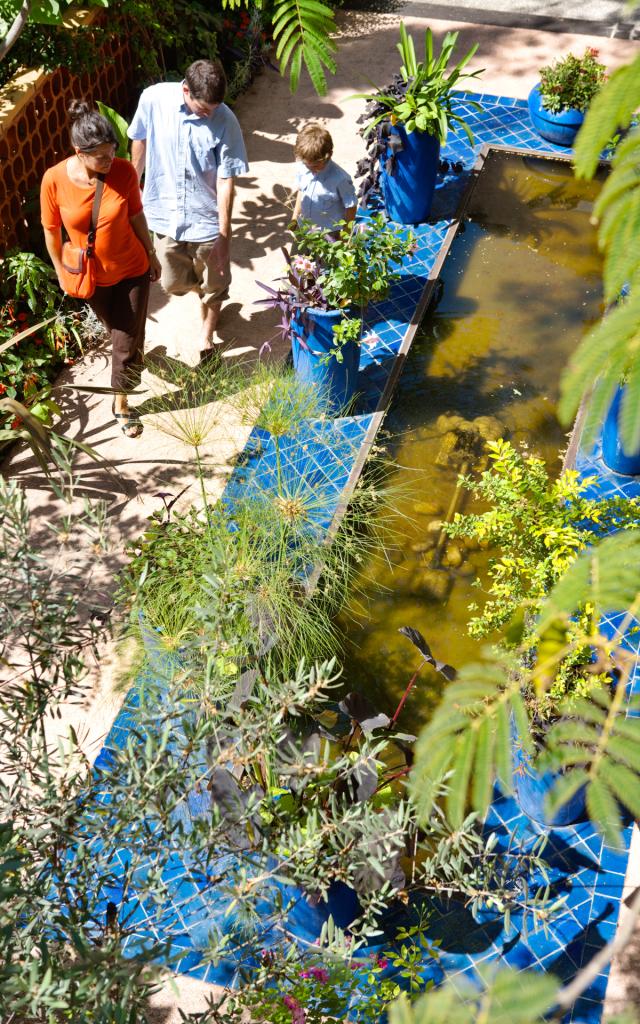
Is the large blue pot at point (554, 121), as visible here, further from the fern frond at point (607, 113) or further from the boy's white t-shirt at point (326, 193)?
the fern frond at point (607, 113)

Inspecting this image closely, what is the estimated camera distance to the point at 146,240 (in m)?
5.09

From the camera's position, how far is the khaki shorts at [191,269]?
547 centimetres

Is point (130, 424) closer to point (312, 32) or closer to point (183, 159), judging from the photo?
point (183, 159)

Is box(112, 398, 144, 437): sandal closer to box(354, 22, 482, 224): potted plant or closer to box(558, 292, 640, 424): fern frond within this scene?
box(354, 22, 482, 224): potted plant

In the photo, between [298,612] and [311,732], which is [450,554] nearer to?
[298,612]

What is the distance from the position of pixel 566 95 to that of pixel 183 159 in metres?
3.37

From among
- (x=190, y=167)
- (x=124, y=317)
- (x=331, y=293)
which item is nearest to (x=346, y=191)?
(x=331, y=293)

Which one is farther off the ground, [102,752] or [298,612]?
[298,612]

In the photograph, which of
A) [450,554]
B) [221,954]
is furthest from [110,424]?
[221,954]

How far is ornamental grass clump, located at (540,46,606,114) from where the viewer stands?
7004 millimetres

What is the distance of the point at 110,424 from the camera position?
18.4 ft

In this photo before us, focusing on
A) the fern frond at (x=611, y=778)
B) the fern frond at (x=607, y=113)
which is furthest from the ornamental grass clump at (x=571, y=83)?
the fern frond at (x=611, y=778)

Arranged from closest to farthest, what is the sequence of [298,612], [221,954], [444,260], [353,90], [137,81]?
[221,954] < [298,612] < [444,260] < [137,81] < [353,90]

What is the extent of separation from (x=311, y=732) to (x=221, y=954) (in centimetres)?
123
